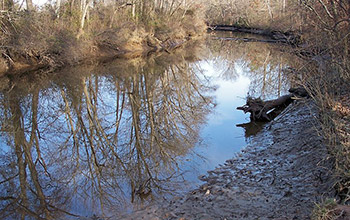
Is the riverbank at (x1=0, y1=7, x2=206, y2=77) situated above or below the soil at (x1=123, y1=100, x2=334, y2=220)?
above

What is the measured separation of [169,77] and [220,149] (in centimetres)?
886

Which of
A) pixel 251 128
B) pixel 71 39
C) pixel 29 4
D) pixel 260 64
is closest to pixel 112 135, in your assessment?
pixel 251 128

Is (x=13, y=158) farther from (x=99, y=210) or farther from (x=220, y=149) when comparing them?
(x=220, y=149)

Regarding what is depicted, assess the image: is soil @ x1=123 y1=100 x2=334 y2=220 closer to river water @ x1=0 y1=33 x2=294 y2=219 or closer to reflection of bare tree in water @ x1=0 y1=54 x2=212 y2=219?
river water @ x1=0 y1=33 x2=294 y2=219

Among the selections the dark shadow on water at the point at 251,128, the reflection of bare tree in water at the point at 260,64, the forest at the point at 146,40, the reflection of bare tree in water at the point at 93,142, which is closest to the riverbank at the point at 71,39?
the forest at the point at 146,40

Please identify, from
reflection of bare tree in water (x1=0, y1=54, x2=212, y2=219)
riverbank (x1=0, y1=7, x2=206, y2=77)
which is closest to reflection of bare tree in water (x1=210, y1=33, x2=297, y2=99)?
reflection of bare tree in water (x1=0, y1=54, x2=212, y2=219)

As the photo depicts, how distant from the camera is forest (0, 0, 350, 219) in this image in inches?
289

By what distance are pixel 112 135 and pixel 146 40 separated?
766 inches

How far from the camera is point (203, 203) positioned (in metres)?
5.82

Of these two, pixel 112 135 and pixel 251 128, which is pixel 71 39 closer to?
pixel 112 135

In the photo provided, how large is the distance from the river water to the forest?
41 cm

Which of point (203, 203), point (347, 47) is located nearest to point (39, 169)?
point (203, 203)

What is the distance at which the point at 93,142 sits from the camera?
9.25 meters

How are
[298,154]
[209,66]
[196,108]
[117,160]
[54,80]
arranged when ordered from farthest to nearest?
[209,66]
[54,80]
[196,108]
[117,160]
[298,154]
